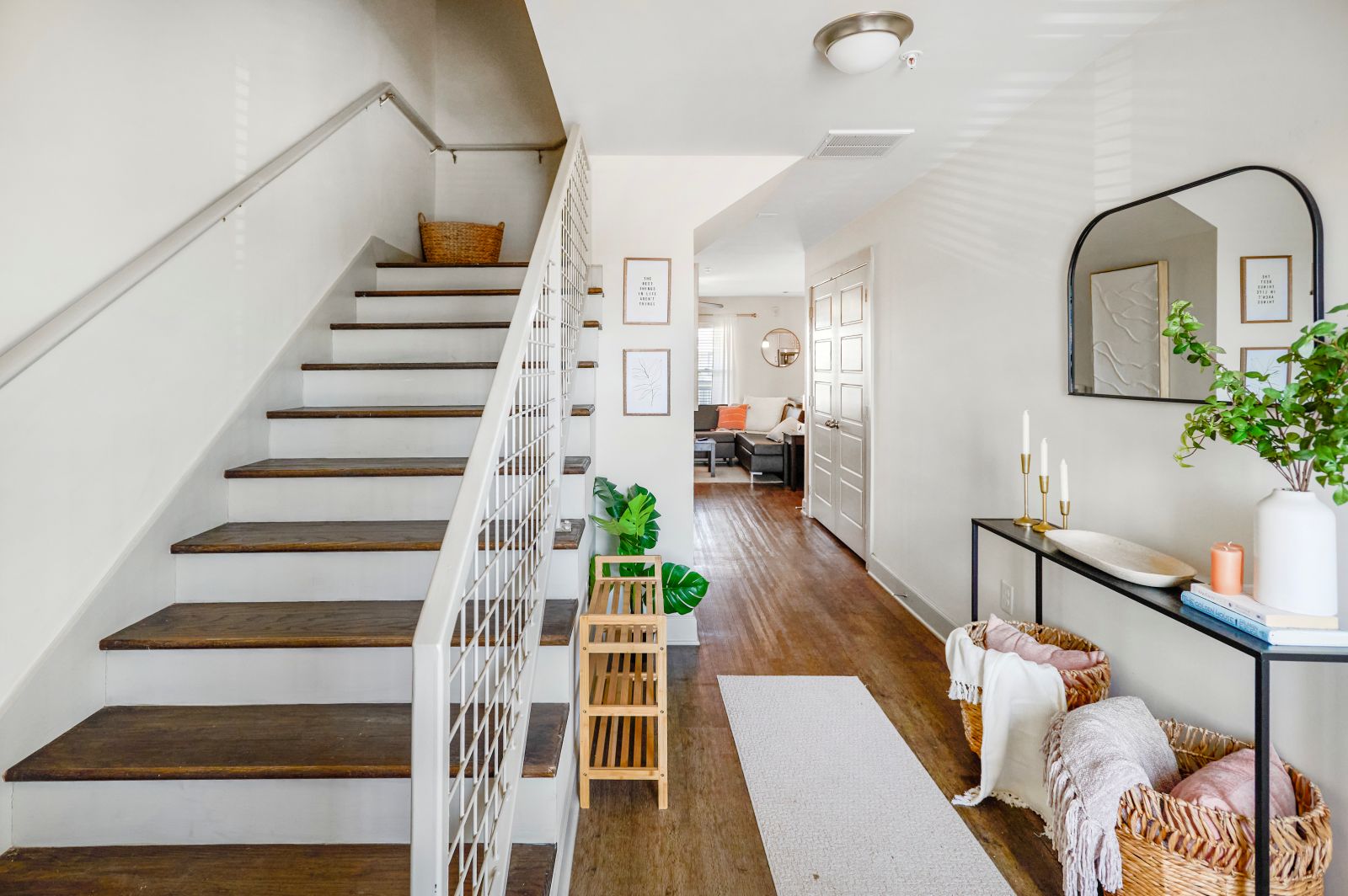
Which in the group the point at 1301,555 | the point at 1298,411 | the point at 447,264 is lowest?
the point at 1301,555

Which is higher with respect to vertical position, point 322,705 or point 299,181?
point 299,181

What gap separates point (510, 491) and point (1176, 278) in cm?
185

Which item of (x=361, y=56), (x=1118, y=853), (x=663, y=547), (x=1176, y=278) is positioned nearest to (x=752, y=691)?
(x=663, y=547)

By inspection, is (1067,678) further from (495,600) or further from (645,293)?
(645,293)

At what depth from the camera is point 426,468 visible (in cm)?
199

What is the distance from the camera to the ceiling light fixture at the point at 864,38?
6.21 feet

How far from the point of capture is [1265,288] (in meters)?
1.58

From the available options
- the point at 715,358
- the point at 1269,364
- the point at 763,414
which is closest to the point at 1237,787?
the point at 1269,364

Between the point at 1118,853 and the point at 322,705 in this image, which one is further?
the point at 322,705

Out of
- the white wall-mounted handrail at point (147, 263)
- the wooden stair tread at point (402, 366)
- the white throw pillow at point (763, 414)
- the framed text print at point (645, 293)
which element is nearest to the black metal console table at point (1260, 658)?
the wooden stair tread at point (402, 366)

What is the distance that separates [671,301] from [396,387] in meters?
1.33

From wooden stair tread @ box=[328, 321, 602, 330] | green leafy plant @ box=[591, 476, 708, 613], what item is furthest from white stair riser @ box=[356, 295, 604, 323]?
green leafy plant @ box=[591, 476, 708, 613]

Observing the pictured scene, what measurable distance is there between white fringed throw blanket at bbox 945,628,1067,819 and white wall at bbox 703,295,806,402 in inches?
324

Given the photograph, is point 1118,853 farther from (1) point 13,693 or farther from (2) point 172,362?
(2) point 172,362
